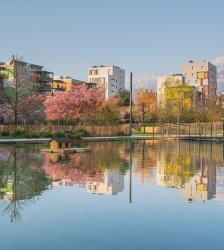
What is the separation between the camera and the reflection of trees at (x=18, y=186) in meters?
9.19

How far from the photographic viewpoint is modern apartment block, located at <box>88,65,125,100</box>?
11719 cm

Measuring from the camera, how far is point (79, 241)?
22.3ft

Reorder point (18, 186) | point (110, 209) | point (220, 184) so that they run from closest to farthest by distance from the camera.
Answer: point (110, 209) → point (18, 186) → point (220, 184)

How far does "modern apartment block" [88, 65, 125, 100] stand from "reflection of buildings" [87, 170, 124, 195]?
103 m

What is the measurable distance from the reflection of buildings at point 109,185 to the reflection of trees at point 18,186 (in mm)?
1516

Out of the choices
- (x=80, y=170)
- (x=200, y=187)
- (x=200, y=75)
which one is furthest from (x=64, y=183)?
(x=200, y=75)

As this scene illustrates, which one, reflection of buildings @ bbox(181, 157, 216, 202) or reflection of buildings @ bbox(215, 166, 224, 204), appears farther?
reflection of buildings @ bbox(181, 157, 216, 202)

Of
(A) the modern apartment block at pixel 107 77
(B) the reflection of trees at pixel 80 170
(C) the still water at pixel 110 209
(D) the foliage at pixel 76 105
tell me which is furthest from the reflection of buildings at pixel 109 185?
(A) the modern apartment block at pixel 107 77

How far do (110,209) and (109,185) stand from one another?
338 centimetres

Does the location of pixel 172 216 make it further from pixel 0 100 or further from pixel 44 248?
pixel 0 100

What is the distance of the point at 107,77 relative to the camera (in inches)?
4596

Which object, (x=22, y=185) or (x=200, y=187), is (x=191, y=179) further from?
(x=22, y=185)

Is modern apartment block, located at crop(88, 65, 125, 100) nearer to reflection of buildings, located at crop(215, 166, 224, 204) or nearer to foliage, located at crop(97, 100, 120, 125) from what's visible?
foliage, located at crop(97, 100, 120, 125)

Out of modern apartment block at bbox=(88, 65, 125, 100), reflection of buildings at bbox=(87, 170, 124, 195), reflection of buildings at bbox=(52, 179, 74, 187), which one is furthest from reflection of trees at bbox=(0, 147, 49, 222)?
modern apartment block at bbox=(88, 65, 125, 100)
